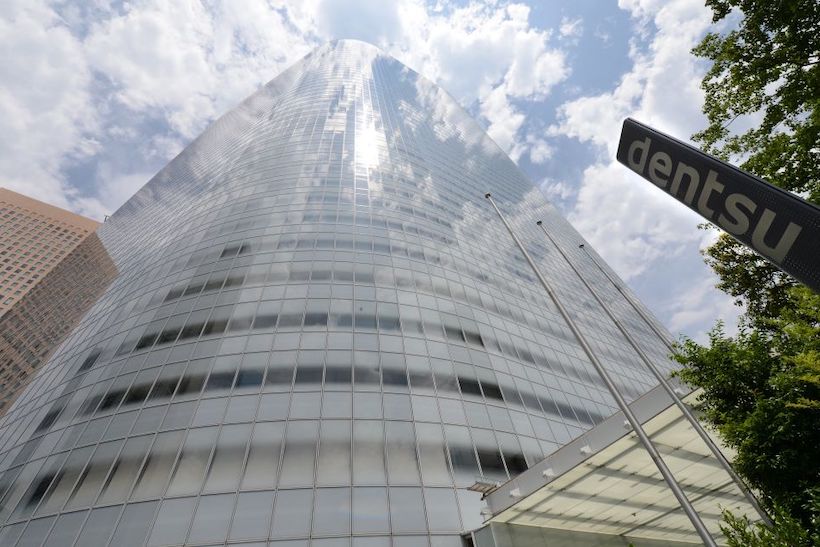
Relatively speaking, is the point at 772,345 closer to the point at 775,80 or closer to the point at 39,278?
the point at 775,80

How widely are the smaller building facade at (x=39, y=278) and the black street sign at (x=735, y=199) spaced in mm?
103481

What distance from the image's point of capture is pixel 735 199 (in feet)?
14.5

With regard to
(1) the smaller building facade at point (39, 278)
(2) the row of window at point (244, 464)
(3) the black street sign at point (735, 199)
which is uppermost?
(1) the smaller building facade at point (39, 278)

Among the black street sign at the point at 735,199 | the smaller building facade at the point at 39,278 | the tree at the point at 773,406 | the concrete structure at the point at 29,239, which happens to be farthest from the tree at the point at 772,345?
the concrete structure at the point at 29,239

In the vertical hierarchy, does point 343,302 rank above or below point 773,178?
above

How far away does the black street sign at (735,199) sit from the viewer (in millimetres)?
3775

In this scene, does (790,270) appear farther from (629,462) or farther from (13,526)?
(13,526)

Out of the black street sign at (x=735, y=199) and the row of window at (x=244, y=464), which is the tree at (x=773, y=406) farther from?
the row of window at (x=244, y=464)

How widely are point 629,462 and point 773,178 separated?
10.0 m

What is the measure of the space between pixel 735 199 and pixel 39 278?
139908mm

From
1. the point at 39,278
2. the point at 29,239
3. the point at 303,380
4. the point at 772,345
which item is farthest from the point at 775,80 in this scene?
the point at 29,239

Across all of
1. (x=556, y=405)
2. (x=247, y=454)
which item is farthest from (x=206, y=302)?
(x=556, y=405)

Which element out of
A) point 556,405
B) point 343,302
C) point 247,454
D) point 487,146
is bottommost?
point 247,454

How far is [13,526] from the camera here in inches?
596
